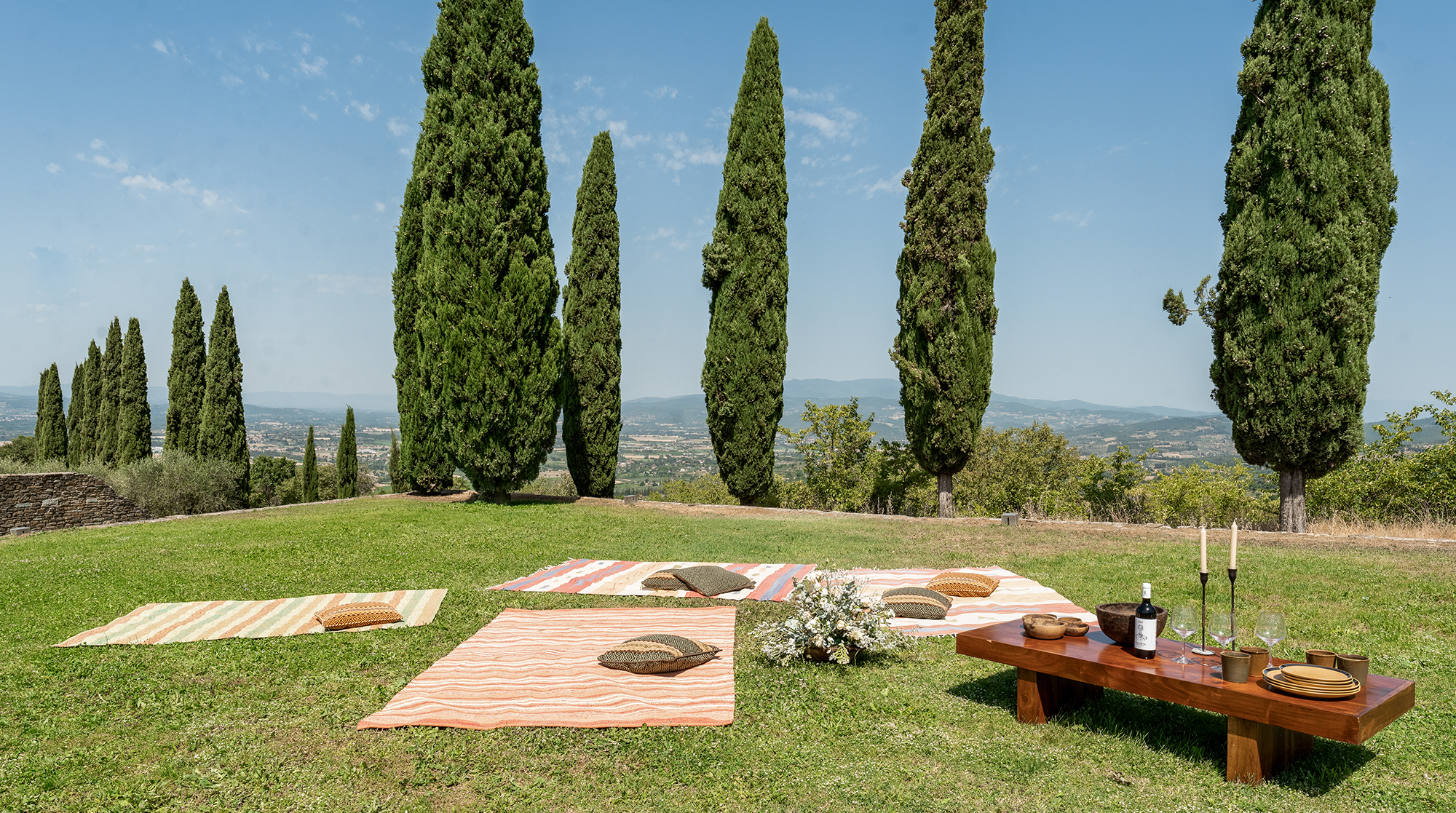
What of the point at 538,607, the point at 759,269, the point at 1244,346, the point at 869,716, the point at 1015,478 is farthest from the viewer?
the point at 1015,478

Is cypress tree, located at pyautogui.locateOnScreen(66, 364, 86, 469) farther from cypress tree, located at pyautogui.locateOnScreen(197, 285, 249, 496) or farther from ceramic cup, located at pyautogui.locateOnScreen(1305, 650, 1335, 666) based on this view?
ceramic cup, located at pyautogui.locateOnScreen(1305, 650, 1335, 666)

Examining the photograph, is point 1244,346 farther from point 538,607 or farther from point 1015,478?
point 538,607

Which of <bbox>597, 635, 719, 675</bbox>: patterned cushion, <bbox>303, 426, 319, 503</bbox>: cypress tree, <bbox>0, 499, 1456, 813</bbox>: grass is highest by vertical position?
<bbox>597, 635, 719, 675</bbox>: patterned cushion

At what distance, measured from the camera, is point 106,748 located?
371 centimetres

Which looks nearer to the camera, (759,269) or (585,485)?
(759,269)

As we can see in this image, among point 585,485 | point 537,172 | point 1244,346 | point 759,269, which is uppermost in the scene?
point 537,172

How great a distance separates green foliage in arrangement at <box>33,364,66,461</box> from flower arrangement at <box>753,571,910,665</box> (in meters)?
32.8

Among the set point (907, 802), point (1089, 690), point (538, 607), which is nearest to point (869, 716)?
point (907, 802)

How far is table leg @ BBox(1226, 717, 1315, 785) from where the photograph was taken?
3176mm

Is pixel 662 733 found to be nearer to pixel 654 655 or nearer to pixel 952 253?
pixel 654 655

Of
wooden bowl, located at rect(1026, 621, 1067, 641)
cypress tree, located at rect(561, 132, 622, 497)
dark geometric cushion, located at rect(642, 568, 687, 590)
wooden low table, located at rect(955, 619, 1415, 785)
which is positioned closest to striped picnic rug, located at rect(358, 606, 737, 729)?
dark geometric cushion, located at rect(642, 568, 687, 590)

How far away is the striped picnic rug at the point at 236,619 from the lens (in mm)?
5578

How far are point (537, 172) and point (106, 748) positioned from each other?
1200 centimetres

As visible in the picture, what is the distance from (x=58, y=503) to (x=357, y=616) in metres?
12.3
